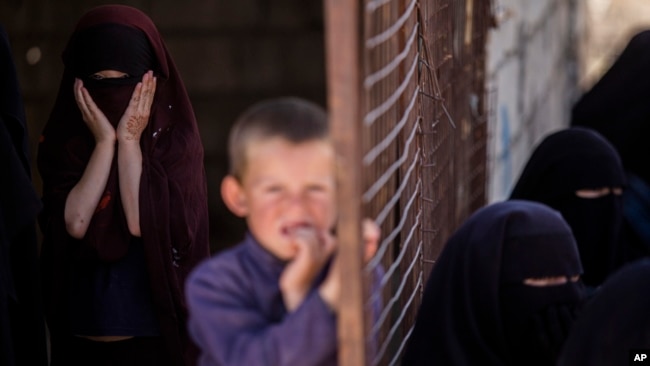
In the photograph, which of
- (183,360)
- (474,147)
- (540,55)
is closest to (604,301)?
(183,360)

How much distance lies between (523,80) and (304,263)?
802 centimetres

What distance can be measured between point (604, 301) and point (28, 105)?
490cm

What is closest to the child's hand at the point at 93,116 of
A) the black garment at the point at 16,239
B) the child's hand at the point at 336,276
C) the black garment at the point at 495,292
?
the black garment at the point at 16,239

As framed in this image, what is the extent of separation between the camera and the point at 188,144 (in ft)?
14.5

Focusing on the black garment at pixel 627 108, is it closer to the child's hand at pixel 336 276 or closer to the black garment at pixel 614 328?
the black garment at pixel 614 328

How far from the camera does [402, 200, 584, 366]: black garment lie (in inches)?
144

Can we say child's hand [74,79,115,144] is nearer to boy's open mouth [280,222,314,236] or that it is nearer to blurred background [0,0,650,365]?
blurred background [0,0,650,365]

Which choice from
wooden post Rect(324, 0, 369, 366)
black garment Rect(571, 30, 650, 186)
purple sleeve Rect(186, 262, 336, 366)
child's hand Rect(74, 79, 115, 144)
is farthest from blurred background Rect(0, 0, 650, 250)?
wooden post Rect(324, 0, 369, 366)

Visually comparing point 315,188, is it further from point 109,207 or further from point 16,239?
point 109,207

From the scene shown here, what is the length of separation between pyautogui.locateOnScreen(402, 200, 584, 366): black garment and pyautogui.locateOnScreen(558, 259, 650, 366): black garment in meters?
0.43

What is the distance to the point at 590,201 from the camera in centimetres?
576

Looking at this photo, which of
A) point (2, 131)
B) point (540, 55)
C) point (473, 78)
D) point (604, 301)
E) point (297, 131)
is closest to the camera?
point (297, 131)

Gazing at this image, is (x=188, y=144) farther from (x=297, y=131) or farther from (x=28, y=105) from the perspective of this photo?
(x=28, y=105)

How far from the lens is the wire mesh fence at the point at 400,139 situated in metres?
2.66
